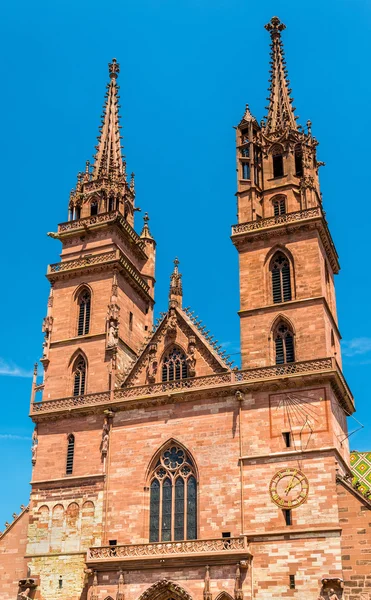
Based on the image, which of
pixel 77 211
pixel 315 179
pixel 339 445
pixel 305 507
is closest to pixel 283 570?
pixel 305 507

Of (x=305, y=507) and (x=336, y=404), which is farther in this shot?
(x=336, y=404)

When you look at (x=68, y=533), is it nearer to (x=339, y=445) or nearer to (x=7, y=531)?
(x=7, y=531)

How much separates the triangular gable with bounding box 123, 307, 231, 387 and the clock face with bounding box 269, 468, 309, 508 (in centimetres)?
544

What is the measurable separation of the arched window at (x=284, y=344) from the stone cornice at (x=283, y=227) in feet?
13.9

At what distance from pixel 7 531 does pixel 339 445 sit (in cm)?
1462

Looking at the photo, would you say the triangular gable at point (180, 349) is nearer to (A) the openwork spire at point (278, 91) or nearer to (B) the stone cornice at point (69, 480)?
(B) the stone cornice at point (69, 480)

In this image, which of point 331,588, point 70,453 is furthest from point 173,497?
point 331,588

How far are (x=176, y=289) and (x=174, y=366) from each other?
3.82 meters

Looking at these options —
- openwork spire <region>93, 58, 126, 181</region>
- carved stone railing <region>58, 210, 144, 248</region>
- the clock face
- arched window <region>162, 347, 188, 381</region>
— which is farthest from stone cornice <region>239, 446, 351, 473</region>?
openwork spire <region>93, 58, 126, 181</region>

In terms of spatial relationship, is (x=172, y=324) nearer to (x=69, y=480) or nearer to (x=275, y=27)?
(x=69, y=480)

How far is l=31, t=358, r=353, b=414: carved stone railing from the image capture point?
1202 inches

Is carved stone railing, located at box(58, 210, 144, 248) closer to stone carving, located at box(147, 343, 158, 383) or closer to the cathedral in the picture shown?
the cathedral

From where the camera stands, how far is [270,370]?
31234 millimetres

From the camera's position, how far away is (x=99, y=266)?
3744 centimetres
